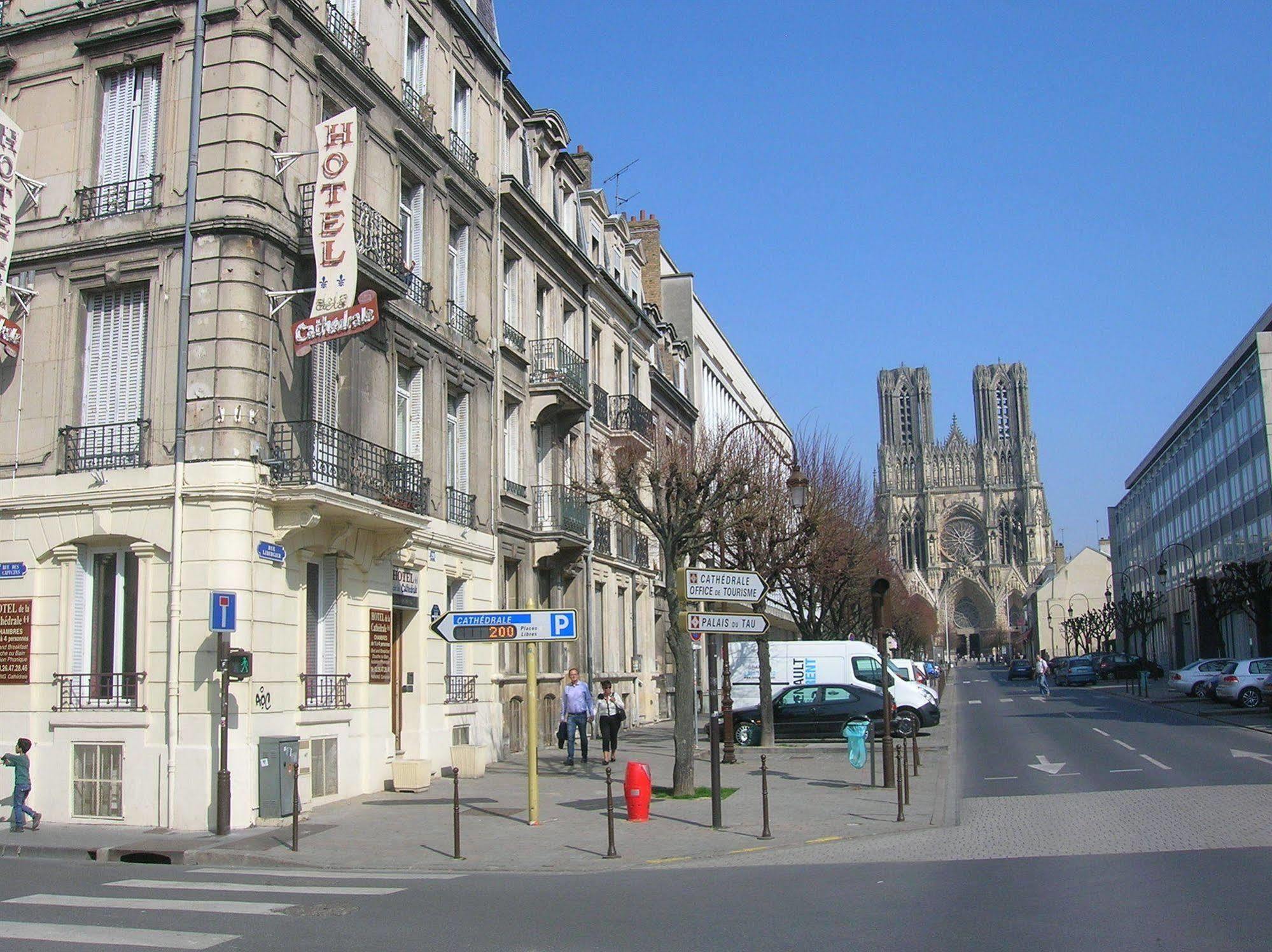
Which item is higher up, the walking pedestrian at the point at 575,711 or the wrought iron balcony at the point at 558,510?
the wrought iron balcony at the point at 558,510

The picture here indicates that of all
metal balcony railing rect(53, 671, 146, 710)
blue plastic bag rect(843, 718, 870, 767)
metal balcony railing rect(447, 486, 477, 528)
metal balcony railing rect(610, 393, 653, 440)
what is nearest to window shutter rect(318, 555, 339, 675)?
metal balcony railing rect(53, 671, 146, 710)

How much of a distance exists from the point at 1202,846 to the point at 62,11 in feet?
59.9

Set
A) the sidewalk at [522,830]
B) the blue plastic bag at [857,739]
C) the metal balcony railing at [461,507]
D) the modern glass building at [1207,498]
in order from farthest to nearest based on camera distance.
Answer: the modern glass building at [1207,498] < the metal balcony railing at [461,507] < the blue plastic bag at [857,739] < the sidewalk at [522,830]

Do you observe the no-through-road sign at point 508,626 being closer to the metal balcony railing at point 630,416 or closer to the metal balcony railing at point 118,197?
the metal balcony railing at point 118,197

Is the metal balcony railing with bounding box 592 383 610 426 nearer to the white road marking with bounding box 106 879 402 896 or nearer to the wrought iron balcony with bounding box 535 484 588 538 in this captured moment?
the wrought iron balcony with bounding box 535 484 588 538

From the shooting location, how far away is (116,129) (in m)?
17.4

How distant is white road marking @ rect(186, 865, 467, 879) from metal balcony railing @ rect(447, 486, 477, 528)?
9.93m

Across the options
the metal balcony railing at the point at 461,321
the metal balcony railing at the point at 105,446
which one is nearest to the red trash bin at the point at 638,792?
the metal balcony railing at the point at 105,446

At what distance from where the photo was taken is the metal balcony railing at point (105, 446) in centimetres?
1623

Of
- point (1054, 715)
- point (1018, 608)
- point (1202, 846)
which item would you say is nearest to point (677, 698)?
point (1202, 846)

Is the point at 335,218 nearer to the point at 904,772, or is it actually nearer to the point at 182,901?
the point at 182,901

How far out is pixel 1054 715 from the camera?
3728 cm

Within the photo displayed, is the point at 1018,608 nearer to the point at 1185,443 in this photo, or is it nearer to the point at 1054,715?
the point at 1185,443

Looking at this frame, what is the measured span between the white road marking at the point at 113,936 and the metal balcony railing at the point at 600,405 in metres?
23.0
